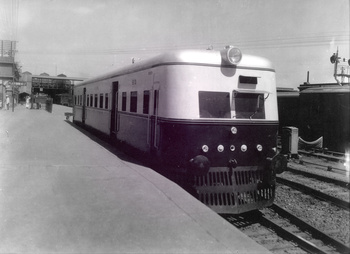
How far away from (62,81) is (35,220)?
7578 cm

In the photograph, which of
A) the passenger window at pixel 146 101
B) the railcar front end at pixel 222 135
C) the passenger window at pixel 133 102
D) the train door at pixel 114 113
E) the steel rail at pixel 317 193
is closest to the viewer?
the railcar front end at pixel 222 135

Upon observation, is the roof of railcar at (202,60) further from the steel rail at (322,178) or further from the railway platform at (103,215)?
the steel rail at (322,178)

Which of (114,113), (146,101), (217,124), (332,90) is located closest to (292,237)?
(217,124)

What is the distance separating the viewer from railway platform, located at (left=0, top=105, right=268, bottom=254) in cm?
381

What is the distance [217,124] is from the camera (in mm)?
6746

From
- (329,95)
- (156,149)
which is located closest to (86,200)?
(156,149)

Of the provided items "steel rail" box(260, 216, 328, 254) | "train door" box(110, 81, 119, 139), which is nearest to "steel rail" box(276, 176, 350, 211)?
"steel rail" box(260, 216, 328, 254)

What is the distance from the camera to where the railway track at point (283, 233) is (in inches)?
218

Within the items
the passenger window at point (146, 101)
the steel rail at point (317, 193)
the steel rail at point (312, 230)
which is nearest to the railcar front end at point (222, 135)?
the steel rail at point (312, 230)

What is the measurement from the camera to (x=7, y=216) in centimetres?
446

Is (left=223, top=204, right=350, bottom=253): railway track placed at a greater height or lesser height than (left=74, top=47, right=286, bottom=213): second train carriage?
lesser

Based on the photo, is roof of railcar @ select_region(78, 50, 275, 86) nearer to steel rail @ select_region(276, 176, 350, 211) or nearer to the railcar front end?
the railcar front end

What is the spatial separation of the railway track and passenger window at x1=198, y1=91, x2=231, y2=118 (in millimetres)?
2075

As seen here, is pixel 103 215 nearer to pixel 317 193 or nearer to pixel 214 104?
pixel 214 104
